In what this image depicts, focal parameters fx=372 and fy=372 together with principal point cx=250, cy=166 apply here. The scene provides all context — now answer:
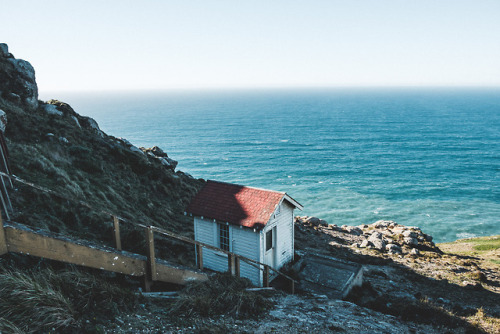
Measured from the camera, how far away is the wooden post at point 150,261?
8038mm

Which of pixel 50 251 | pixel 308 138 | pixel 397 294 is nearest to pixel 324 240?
pixel 397 294

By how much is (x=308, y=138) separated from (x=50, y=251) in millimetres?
94614

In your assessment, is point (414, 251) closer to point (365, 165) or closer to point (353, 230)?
point (353, 230)

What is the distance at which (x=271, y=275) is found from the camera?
670 inches

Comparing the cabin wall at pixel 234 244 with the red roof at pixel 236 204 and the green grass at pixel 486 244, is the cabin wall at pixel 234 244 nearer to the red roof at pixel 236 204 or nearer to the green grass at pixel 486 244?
the red roof at pixel 236 204

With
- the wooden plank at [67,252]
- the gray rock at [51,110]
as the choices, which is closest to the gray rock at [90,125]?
the gray rock at [51,110]

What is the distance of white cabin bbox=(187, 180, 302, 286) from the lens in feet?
53.1

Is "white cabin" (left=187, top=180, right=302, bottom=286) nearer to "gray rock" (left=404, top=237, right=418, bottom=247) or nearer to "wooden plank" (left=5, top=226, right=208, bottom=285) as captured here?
"wooden plank" (left=5, top=226, right=208, bottom=285)

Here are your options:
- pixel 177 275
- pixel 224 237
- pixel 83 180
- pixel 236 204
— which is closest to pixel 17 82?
pixel 83 180

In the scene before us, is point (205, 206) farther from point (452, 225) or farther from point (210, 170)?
point (210, 170)

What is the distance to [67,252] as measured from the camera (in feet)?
24.1

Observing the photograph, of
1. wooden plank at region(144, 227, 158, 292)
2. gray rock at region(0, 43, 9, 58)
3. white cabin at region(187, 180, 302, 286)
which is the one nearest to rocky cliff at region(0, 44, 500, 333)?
gray rock at region(0, 43, 9, 58)

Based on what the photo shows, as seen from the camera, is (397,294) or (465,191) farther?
(465,191)

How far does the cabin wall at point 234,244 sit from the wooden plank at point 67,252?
8.21 m
